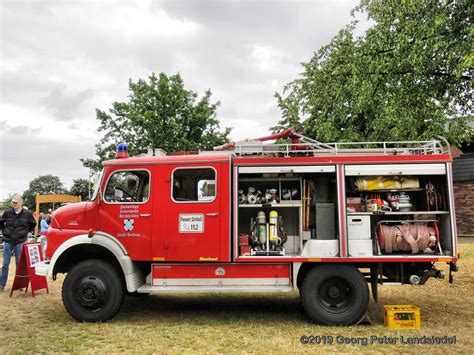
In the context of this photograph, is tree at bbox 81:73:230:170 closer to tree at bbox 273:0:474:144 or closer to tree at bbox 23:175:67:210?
tree at bbox 273:0:474:144

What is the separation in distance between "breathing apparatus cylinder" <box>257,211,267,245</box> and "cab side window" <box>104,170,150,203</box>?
1.86 metres

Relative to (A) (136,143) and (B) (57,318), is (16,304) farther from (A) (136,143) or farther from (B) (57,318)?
(A) (136,143)

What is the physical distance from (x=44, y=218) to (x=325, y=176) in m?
14.0

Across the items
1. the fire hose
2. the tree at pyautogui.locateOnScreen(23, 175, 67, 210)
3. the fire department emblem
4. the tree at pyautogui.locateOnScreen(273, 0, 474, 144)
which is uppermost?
the tree at pyautogui.locateOnScreen(23, 175, 67, 210)

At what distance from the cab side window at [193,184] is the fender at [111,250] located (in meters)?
1.17

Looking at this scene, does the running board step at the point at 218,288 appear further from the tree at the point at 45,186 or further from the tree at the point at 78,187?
the tree at the point at 45,186

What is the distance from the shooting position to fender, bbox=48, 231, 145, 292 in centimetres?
614

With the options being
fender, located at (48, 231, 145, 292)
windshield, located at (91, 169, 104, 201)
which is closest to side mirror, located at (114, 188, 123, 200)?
windshield, located at (91, 169, 104, 201)

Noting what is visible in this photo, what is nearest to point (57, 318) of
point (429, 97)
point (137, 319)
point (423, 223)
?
point (137, 319)

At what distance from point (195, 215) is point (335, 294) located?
250cm

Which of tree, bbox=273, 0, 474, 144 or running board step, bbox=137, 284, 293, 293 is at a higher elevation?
tree, bbox=273, 0, 474, 144

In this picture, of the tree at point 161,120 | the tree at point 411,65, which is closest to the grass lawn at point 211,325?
the tree at point 411,65

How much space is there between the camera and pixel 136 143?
2489 cm

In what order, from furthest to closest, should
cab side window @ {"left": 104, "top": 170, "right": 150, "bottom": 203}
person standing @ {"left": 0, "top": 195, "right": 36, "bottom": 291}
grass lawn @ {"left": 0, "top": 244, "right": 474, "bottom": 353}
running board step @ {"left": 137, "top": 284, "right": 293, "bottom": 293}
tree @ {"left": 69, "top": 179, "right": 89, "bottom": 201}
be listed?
tree @ {"left": 69, "top": 179, "right": 89, "bottom": 201} → person standing @ {"left": 0, "top": 195, "right": 36, "bottom": 291} → cab side window @ {"left": 104, "top": 170, "right": 150, "bottom": 203} → running board step @ {"left": 137, "top": 284, "right": 293, "bottom": 293} → grass lawn @ {"left": 0, "top": 244, "right": 474, "bottom": 353}
